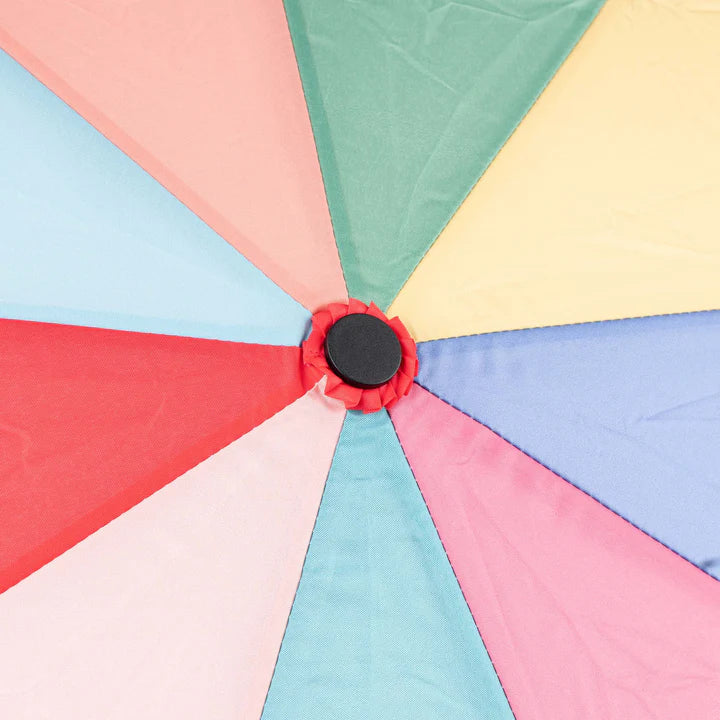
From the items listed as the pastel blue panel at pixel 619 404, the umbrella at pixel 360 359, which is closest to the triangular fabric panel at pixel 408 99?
the umbrella at pixel 360 359

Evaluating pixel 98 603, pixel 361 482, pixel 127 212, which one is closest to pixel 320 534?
pixel 361 482

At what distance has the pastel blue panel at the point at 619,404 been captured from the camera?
87 centimetres

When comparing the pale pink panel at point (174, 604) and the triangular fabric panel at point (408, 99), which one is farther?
the triangular fabric panel at point (408, 99)

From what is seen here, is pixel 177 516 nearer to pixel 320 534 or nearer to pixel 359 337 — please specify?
pixel 320 534

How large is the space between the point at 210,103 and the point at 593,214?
54 cm

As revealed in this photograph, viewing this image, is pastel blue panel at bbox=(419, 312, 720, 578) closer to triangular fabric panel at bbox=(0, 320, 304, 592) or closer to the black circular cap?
the black circular cap

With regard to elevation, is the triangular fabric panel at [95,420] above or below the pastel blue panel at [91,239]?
below

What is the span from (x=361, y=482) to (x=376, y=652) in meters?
0.20

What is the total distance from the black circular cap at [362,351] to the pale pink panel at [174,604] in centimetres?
14

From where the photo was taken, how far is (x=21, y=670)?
0.68 m

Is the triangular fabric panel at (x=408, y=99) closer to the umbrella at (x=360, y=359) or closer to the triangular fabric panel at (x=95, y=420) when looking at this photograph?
the umbrella at (x=360, y=359)

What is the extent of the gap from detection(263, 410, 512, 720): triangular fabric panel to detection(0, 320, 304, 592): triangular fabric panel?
181mm

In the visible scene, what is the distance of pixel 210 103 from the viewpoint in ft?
2.93

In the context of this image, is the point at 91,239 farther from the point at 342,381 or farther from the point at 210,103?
the point at 342,381
